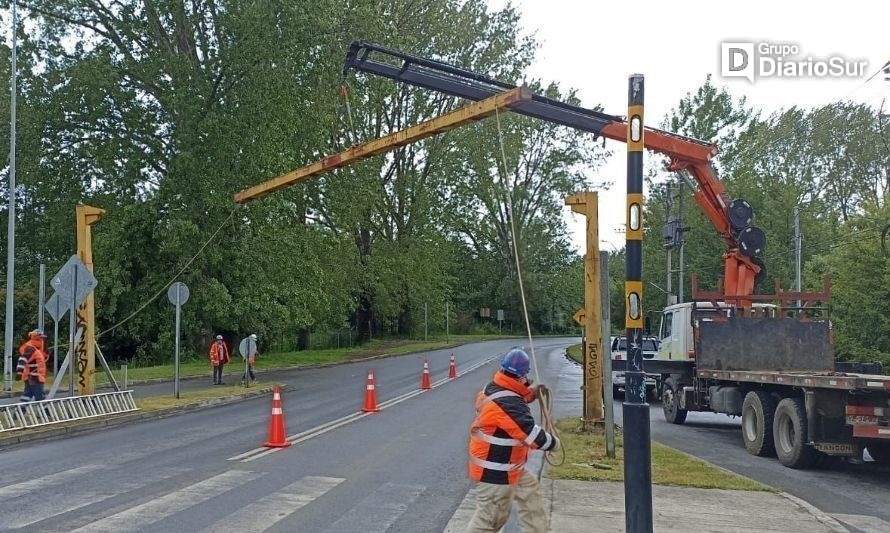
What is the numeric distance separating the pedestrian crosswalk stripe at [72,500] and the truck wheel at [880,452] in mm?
9660

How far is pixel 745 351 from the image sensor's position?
15.0 meters

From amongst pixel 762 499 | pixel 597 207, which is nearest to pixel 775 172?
pixel 597 207

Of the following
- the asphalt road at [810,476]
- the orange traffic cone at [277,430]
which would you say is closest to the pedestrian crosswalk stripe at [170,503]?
the orange traffic cone at [277,430]

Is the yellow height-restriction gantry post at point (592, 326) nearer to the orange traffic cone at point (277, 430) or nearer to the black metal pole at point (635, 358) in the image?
the orange traffic cone at point (277, 430)

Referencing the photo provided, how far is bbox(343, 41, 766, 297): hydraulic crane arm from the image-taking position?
51.0ft

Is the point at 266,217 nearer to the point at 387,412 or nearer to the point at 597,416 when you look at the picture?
the point at 387,412

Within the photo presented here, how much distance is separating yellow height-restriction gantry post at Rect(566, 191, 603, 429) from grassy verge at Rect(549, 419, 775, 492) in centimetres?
117

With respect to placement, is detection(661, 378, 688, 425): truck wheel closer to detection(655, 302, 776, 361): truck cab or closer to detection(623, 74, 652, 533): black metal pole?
detection(655, 302, 776, 361): truck cab

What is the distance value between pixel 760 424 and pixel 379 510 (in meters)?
7.68

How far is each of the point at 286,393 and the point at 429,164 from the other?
96.4 ft

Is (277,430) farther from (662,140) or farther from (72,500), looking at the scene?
(662,140)

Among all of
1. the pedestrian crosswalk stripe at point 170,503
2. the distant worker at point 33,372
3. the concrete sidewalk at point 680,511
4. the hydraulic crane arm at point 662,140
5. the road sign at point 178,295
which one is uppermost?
the hydraulic crane arm at point 662,140

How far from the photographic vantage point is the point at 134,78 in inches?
1222

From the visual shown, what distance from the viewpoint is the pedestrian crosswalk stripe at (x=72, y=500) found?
758cm
